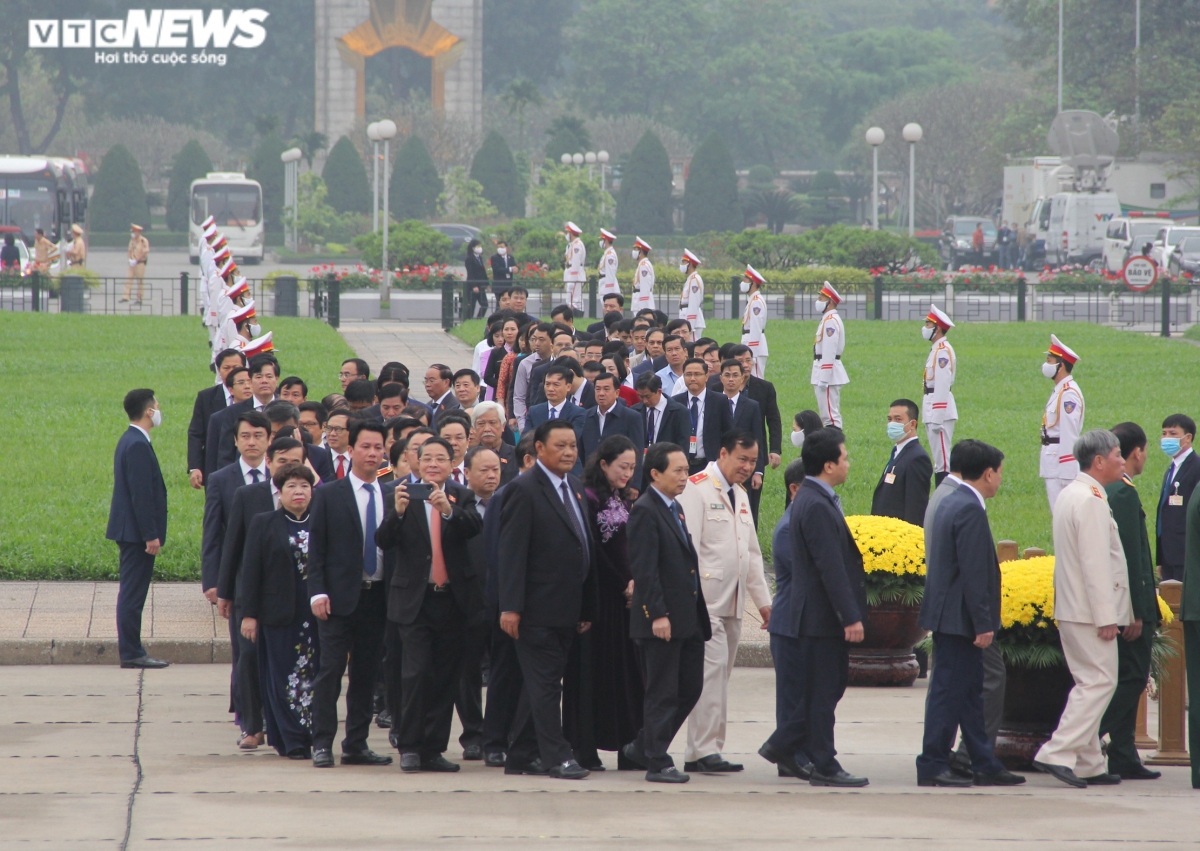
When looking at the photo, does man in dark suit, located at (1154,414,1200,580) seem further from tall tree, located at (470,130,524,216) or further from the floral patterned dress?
tall tree, located at (470,130,524,216)

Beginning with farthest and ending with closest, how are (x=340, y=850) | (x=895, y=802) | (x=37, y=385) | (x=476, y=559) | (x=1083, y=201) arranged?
1. (x=1083, y=201)
2. (x=37, y=385)
3. (x=476, y=559)
4. (x=895, y=802)
5. (x=340, y=850)

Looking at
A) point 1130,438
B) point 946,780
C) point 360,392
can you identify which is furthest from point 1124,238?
point 946,780

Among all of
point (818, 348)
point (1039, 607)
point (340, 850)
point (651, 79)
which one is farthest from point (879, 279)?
point (651, 79)

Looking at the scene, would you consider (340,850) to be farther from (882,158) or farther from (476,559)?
(882,158)

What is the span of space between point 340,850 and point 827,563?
266 centimetres

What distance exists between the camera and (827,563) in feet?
25.4

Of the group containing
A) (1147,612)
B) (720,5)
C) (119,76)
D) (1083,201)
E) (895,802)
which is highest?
(720,5)

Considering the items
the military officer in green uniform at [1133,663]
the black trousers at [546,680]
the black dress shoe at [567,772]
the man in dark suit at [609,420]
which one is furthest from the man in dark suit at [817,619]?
the man in dark suit at [609,420]

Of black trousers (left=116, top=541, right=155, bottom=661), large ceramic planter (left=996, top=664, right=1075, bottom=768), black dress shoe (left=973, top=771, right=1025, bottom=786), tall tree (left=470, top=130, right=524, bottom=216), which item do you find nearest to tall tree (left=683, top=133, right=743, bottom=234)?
tall tree (left=470, top=130, right=524, bottom=216)

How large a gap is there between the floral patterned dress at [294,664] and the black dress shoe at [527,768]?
1.06m

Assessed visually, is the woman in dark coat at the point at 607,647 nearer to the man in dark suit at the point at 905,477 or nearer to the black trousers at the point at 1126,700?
the black trousers at the point at 1126,700

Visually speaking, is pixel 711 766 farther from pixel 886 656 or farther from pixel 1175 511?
pixel 1175 511

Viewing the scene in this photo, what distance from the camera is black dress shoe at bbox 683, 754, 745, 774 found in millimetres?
8031

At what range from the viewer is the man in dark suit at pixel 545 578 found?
7727 mm
